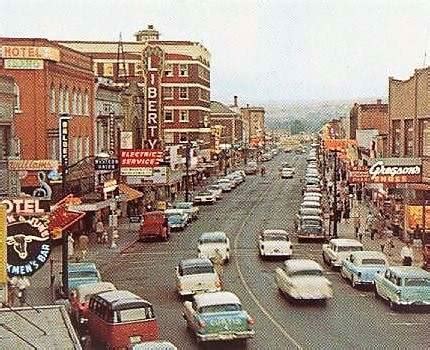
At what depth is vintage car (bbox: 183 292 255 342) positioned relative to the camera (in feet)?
93.1

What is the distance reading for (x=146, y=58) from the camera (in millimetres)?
92562

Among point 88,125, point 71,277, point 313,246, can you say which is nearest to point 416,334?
point 71,277

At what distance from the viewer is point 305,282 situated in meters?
35.9

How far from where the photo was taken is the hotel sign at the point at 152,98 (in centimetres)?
8700

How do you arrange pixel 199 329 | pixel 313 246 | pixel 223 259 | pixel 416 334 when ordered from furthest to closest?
pixel 313 246
pixel 223 259
pixel 416 334
pixel 199 329

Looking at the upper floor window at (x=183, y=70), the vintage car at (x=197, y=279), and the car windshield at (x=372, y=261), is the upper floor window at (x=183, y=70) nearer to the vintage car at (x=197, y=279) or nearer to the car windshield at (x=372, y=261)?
the car windshield at (x=372, y=261)

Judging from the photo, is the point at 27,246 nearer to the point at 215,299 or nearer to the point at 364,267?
the point at 215,299

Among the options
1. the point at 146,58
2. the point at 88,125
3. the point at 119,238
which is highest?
the point at 146,58

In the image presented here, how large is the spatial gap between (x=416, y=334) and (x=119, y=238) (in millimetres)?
32634

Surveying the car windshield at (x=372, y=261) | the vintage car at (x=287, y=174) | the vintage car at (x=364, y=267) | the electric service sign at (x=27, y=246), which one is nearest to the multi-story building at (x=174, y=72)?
the vintage car at (x=287, y=174)

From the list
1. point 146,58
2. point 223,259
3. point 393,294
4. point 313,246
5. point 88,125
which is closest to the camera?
point 393,294

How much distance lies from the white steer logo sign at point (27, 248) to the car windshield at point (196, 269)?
1293 cm

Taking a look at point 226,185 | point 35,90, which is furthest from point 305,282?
point 226,185

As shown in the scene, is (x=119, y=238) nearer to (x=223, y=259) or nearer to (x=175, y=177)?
(x=223, y=259)
